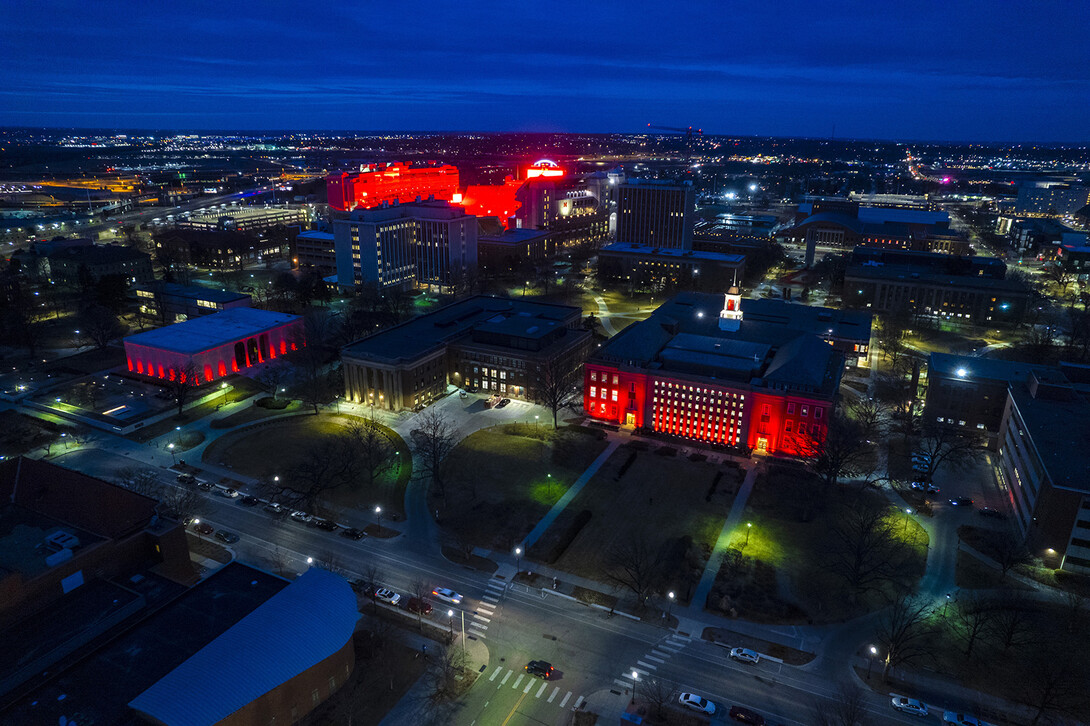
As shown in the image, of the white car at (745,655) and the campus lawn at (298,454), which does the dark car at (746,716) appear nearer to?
the white car at (745,655)

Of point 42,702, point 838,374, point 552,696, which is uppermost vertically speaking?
point 838,374

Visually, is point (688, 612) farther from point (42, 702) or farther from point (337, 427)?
point (337, 427)

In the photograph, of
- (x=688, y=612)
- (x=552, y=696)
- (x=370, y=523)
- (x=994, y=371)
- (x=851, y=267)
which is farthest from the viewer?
(x=851, y=267)

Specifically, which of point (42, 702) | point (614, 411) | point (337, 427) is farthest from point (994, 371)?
point (42, 702)

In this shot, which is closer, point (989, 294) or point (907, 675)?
point (907, 675)

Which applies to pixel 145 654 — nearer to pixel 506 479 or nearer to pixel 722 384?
pixel 506 479

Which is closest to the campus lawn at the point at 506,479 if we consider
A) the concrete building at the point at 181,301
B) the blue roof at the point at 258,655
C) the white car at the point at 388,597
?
the white car at the point at 388,597

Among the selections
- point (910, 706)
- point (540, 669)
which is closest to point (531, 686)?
point (540, 669)
